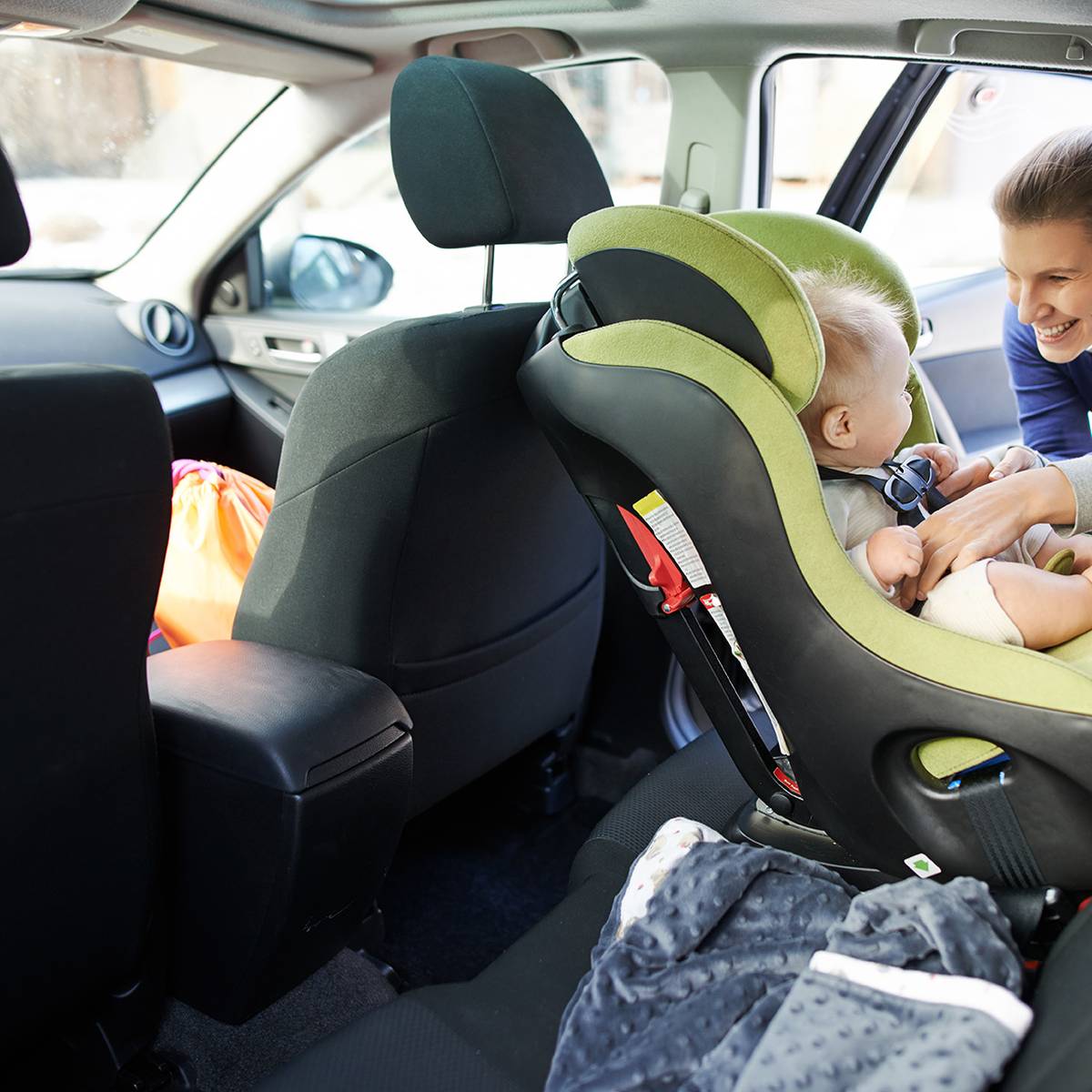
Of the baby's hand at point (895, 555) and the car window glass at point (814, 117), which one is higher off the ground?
the car window glass at point (814, 117)

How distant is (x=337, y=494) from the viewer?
5.47 feet

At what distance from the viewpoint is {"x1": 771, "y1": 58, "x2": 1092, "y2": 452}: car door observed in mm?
2328

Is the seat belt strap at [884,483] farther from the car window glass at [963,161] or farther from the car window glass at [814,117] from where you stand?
the car window glass at [814,117]

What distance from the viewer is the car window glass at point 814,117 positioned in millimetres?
2252

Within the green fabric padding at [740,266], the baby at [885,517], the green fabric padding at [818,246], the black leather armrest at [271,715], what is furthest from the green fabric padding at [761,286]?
the black leather armrest at [271,715]

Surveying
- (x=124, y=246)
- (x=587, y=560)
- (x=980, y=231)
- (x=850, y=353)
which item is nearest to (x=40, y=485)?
(x=850, y=353)

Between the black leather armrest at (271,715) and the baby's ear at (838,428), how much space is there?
27.0 inches

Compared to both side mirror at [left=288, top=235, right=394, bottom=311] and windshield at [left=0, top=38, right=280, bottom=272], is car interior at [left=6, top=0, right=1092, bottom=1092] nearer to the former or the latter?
windshield at [left=0, top=38, right=280, bottom=272]

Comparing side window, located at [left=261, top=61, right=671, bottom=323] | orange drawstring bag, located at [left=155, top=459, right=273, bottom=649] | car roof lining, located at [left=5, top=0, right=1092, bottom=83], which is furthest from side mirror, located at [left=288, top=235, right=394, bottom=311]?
orange drawstring bag, located at [left=155, top=459, right=273, bottom=649]

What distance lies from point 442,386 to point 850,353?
1.90ft

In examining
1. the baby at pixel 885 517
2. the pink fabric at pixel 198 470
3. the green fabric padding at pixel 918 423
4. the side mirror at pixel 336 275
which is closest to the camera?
the baby at pixel 885 517

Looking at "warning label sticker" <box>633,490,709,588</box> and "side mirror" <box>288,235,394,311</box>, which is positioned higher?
"warning label sticker" <box>633,490,709,588</box>

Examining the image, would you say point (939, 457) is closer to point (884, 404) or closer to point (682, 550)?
point (884, 404)

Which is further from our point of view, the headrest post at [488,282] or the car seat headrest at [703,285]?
the headrest post at [488,282]
